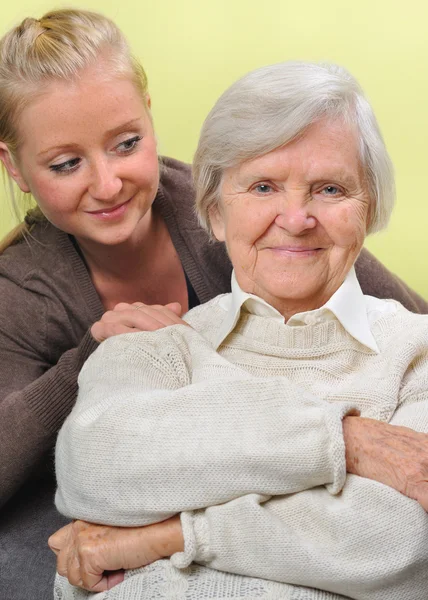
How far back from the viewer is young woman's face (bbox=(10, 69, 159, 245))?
2414mm

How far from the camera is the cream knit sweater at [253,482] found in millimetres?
1615

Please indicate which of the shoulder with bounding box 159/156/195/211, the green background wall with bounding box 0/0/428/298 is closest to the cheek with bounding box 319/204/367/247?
the shoulder with bounding box 159/156/195/211

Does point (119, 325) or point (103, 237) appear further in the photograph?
point (103, 237)

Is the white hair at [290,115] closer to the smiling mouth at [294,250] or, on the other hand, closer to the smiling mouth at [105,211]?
the smiling mouth at [294,250]

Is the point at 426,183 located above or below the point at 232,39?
below

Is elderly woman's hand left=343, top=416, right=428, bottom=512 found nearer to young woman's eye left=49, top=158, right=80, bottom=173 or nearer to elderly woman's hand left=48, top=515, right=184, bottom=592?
elderly woman's hand left=48, top=515, right=184, bottom=592

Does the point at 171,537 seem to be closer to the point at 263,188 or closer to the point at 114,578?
the point at 114,578

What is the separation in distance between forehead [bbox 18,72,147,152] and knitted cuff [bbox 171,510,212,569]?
3.58 ft

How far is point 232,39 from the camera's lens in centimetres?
365

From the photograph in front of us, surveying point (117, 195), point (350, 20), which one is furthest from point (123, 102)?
point (350, 20)

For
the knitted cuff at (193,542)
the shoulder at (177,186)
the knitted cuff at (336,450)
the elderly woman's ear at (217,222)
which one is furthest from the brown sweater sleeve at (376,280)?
the knitted cuff at (193,542)

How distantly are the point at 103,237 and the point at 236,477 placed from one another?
1029 mm

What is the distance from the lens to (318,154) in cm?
184

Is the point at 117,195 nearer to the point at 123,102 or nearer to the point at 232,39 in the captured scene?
the point at 123,102
